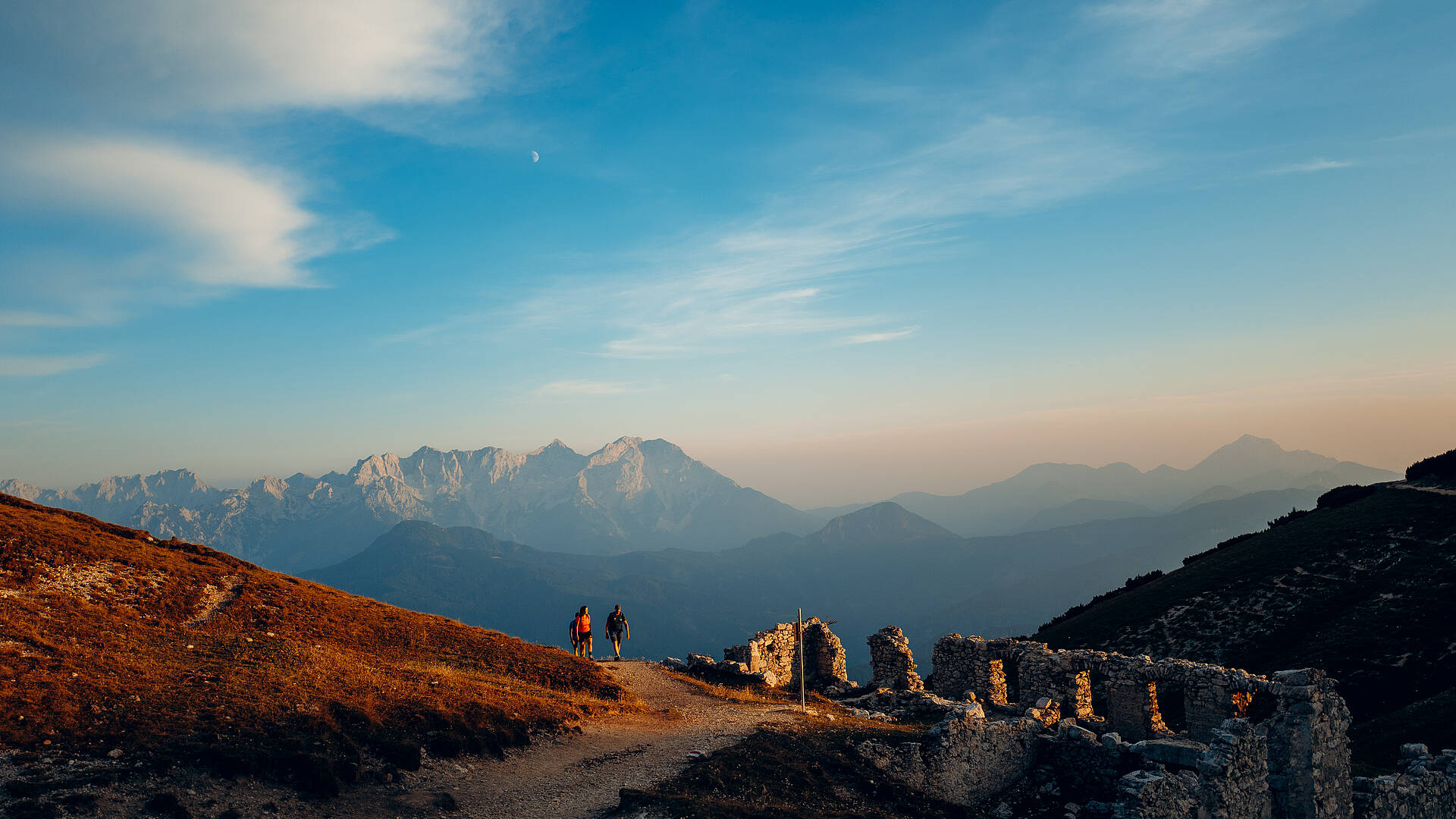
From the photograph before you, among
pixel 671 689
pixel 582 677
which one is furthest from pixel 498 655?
pixel 671 689

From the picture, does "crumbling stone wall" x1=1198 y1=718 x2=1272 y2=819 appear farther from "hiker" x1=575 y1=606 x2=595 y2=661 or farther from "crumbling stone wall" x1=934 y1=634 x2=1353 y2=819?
"hiker" x1=575 y1=606 x2=595 y2=661

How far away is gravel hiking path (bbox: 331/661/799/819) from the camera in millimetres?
17359

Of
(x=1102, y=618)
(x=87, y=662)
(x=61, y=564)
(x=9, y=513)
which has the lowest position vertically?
(x=1102, y=618)

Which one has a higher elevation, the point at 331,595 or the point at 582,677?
the point at 331,595

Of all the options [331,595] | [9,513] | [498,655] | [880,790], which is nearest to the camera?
[880,790]

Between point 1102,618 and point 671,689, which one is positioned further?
point 1102,618

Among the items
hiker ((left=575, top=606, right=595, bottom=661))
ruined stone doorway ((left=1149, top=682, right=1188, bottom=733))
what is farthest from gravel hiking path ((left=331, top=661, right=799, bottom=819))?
ruined stone doorway ((left=1149, top=682, right=1188, bottom=733))

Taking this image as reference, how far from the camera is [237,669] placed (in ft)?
73.8

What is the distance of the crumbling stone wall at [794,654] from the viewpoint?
40406 millimetres

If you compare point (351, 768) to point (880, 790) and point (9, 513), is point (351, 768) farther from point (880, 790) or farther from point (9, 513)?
point (9, 513)

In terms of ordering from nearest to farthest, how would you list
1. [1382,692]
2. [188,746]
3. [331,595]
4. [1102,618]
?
[188,746]
[1382,692]
[331,595]
[1102,618]

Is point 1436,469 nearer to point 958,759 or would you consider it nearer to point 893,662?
point 893,662

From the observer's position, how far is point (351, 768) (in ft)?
57.0

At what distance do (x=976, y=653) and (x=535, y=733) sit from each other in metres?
24.7
